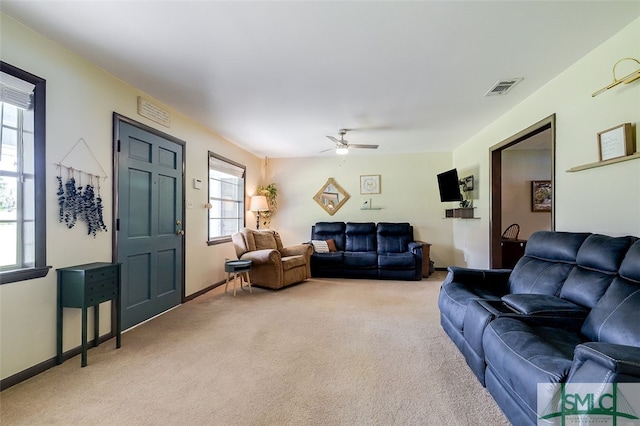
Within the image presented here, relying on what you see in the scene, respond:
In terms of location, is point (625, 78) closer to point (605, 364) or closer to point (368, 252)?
point (605, 364)

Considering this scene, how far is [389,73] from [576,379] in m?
2.52

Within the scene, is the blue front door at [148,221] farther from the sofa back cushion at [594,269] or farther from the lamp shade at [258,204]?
the sofa back cushion at [594,269]

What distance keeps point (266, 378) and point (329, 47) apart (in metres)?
2.52

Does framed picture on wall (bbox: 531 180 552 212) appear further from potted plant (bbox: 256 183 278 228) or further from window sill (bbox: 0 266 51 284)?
window sill (bbox: 0 266 51 284)

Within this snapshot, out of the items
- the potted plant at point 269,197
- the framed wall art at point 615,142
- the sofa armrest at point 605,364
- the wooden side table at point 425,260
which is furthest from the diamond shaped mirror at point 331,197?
the sofa armrest at point 605,364

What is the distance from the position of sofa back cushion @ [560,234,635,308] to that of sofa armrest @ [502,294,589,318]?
86 millimetres

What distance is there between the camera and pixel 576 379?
3.71ft

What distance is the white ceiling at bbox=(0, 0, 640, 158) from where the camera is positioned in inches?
72.2

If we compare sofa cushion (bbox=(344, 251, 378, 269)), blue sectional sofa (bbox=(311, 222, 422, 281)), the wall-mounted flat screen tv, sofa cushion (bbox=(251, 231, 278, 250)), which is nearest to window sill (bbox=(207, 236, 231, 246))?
sofa cushion (bbox=(251, 231, 278, 250))

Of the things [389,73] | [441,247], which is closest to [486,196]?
[441,247]

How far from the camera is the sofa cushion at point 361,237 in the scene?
5.75m

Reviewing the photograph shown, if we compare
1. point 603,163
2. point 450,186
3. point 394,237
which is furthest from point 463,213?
point 603,163

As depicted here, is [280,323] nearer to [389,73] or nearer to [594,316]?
[594,316]

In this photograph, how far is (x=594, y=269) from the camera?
6.26 ft
